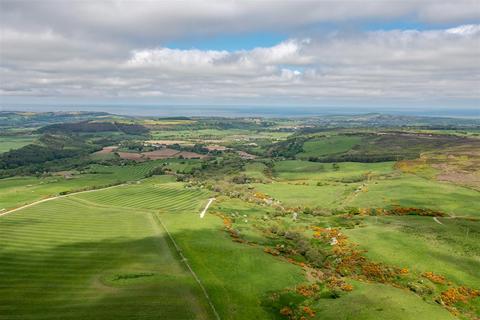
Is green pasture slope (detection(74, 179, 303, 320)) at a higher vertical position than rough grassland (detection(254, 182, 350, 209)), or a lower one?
higher

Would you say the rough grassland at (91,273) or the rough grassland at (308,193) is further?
the rough grassland at (308,193)

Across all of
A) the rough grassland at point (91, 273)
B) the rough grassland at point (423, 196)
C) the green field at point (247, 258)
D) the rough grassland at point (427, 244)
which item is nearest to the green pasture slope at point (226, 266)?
the green field at point (247, 258)

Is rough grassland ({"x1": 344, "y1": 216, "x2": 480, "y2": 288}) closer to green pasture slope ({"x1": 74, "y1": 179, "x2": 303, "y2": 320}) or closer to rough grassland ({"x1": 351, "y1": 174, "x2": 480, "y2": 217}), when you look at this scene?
rough grassland ({"x1": 351, "y1": 174, "x2": 480, "y2": 217})

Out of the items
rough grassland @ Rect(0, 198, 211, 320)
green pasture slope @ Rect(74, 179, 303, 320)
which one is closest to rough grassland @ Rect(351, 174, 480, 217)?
green pasture slope @ Rect(74, 179, 303, 320)

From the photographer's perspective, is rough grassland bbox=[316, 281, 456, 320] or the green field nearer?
rough grassland bbox=[316, 281, 456, 320]

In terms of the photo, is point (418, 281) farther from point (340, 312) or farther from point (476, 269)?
point (340, 312)

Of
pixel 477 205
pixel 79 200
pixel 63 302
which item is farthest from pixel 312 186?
pixel 63 302

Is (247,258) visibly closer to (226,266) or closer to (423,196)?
(226,266)

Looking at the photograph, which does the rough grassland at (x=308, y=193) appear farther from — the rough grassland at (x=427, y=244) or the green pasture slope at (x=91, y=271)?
the green pasture slope at (x=91, y=271)
